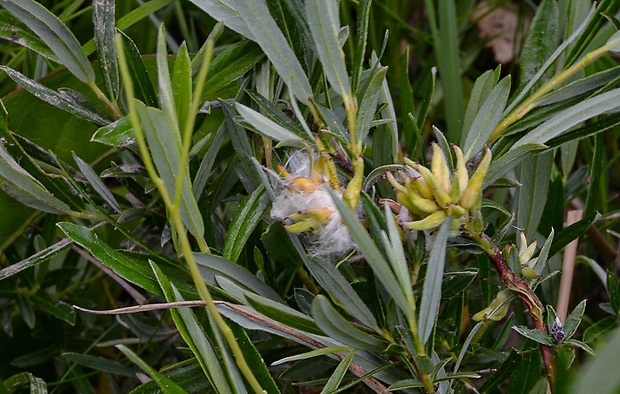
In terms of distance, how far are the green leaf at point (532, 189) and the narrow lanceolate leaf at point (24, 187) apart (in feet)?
1.47

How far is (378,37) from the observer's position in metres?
1.40

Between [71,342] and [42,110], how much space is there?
332 mm

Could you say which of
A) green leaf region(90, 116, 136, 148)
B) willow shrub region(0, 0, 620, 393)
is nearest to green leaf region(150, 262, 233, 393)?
willow shrub region(0, 0, 620, 393)

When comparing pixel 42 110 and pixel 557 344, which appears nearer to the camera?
pixel 557 344

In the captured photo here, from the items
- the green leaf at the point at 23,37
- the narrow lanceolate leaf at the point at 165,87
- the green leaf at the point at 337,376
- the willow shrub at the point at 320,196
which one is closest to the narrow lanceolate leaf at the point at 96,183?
the willow shrub at the point at 320,196

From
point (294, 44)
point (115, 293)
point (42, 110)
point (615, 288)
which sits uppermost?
point (294, 44)

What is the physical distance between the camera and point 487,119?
609 mm

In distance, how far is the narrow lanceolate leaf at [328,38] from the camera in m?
0.57

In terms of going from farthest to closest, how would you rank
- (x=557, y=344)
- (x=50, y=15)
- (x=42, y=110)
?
1. (x=42, y=110)
2. (x=50, y=15)
3. (x=557, y=344)

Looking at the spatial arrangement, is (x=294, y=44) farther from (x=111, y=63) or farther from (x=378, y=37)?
(x=378, y=37)

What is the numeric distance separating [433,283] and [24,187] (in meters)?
0.40

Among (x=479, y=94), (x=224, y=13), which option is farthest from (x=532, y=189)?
(x=224, y=13)

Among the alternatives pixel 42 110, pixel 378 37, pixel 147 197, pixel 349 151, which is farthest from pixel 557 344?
pixel 378 37

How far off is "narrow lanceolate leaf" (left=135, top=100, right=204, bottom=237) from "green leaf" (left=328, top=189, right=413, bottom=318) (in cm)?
11
